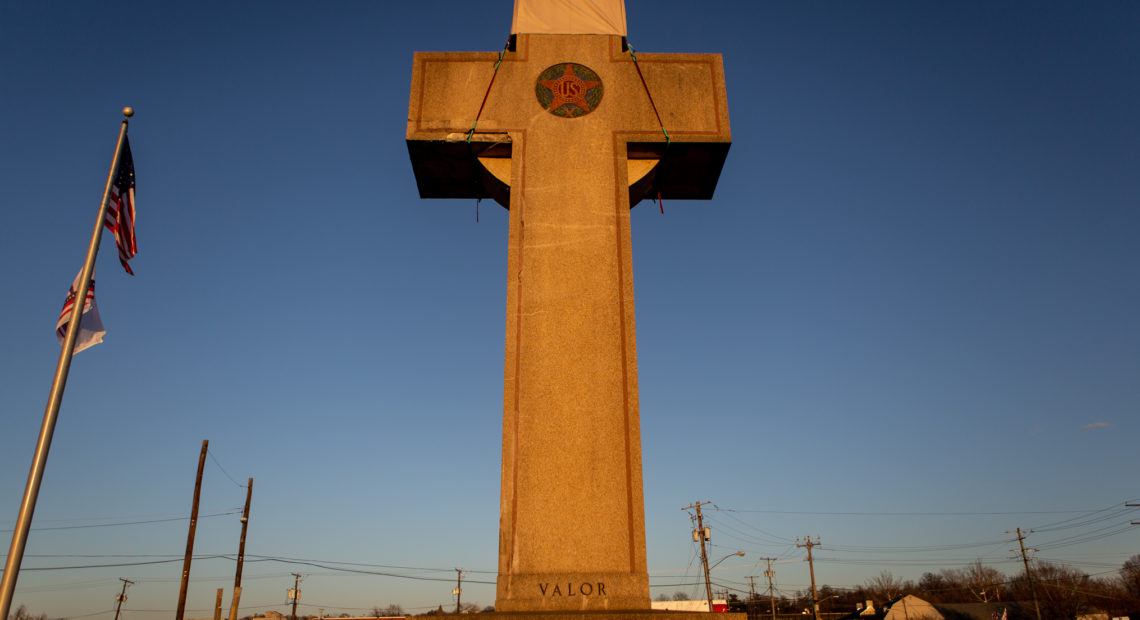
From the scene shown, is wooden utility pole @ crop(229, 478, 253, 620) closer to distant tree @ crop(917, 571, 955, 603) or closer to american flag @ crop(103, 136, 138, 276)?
american flag @ crop(103, 136, 138, 276)

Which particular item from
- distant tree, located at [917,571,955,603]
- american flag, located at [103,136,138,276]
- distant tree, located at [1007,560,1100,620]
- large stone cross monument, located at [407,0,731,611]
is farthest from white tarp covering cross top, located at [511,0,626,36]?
distant tree, located at [917,571,955,603]

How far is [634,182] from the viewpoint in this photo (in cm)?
1080

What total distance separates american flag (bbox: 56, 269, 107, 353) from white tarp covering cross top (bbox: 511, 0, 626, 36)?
295 inches

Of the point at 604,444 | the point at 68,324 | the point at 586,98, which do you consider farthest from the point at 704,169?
the point at 68,324

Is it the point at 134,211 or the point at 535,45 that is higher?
the point at 535,45

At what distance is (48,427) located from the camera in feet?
24.8

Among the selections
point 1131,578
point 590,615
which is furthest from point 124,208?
point 1131,578

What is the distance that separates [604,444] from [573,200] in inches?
145

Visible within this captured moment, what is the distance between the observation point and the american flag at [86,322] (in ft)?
28.3

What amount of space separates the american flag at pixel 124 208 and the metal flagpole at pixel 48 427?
0.69ft

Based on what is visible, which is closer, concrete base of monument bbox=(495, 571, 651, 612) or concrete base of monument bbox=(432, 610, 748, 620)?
concrete base of monument bbox=(432, 610, 748, 620)

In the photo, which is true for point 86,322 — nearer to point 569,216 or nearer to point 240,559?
point 569,216

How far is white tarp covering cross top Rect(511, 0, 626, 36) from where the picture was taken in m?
11.6

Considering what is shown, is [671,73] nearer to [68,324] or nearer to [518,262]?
[518,262]
